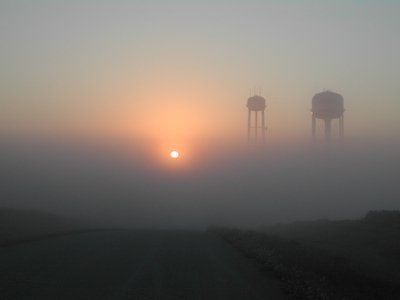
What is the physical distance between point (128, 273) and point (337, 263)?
7.51m

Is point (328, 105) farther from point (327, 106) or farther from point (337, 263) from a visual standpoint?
point (337, 263)

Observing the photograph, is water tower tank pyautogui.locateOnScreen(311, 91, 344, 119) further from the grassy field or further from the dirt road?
the dirt road

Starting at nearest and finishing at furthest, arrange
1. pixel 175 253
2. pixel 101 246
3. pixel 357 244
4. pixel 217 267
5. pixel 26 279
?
pixel 26 279
pixel 217 267
pixel 175 253
pixel 101 246
pixel 357 244

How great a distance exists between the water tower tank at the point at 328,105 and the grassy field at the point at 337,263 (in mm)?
101366

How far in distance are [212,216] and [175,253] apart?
87858 mm

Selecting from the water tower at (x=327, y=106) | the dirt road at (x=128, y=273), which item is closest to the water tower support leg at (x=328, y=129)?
the water tower at (x=327, y=106)

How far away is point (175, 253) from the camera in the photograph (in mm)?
18906

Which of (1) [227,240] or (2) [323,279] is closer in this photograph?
(2) [323,279]

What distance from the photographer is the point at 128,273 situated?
14.4 m

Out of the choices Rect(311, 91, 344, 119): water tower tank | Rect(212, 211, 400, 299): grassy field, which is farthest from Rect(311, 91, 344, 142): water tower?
Rect(212, 211, 400, 299): grassy field

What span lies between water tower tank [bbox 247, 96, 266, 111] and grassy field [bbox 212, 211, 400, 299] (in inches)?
4574

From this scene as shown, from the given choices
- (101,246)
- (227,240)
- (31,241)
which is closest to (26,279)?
(101,246)

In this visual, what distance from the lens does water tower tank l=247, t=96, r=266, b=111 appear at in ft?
480

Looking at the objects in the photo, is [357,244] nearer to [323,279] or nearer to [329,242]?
[329,242]
